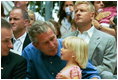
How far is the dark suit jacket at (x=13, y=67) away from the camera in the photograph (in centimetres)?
393

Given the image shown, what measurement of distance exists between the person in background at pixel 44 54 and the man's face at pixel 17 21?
115 cm

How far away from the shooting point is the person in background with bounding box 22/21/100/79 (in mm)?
4191

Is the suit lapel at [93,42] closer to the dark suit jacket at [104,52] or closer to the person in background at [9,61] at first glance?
the dark suit jacket at [104,52]

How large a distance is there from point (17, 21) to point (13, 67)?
158 centimetres

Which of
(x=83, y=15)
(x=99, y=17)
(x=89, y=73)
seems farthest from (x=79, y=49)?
(x=99, y=17)

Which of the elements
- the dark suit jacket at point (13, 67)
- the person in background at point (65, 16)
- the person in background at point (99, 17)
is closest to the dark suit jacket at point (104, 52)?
the person in background at point (99, 17)

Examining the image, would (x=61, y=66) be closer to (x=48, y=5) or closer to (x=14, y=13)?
(x=14, y=13)

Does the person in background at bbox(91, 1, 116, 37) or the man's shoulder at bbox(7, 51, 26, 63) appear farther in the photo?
the person in background at bbox(91, 1, 116, 37)

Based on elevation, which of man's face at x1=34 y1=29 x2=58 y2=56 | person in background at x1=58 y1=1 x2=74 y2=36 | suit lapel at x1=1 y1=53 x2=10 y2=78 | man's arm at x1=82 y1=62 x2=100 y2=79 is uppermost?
man's face at x1=34 y1=29 x2=58 y2=56

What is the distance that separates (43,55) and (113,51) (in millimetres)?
892

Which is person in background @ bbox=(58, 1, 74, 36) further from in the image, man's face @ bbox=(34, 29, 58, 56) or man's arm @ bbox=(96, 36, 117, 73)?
man's face @ bbox=(34, 29, 58, 56)

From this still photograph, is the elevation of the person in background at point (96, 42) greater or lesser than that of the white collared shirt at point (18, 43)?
greater

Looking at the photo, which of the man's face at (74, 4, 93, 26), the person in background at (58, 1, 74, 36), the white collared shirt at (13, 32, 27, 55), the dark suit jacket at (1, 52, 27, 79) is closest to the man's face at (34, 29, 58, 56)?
the dark suit jacket at (1, 52, 27, 79)

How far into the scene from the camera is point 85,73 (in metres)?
3.93
